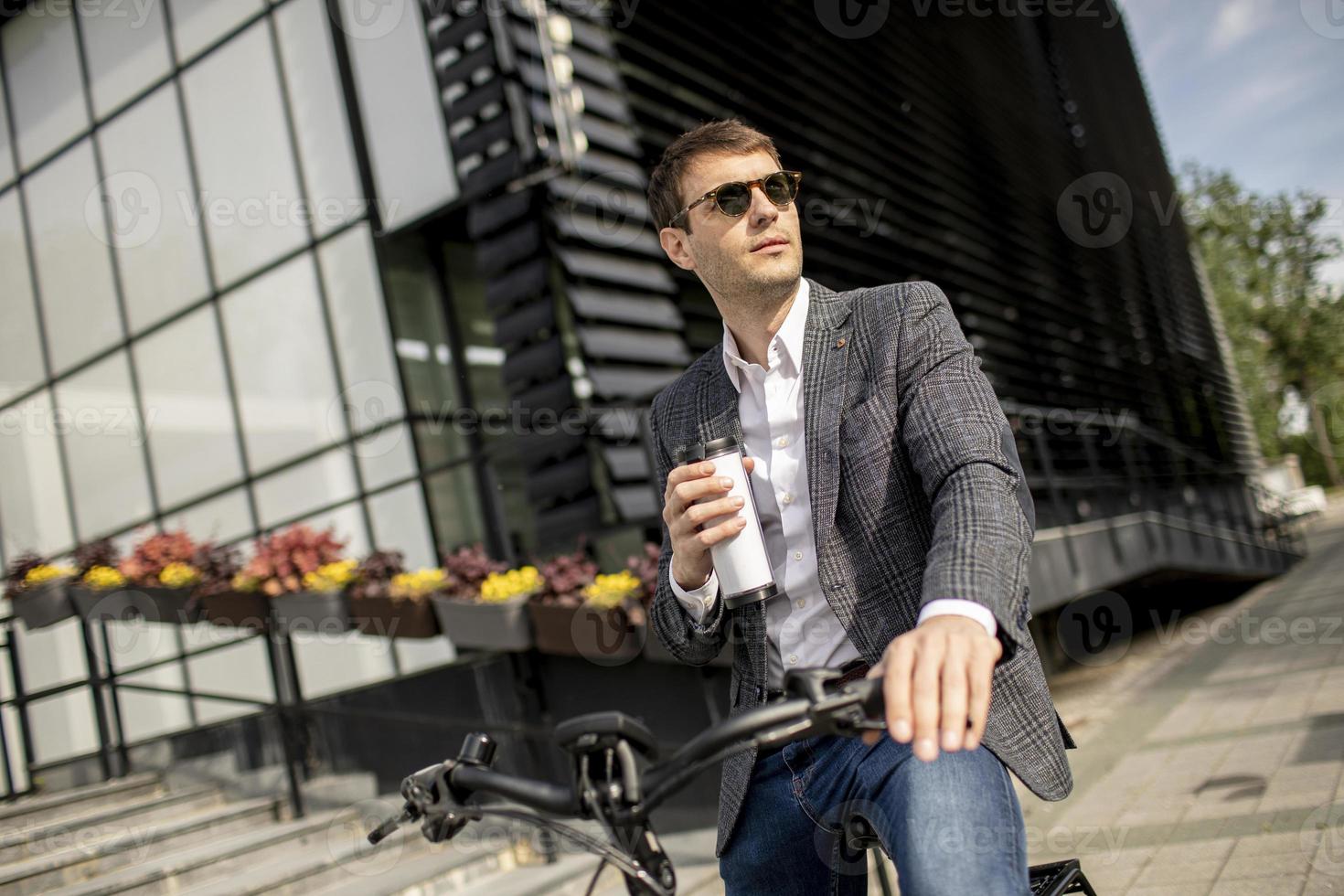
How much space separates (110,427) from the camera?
985 centimetres

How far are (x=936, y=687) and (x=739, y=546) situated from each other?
0.51m

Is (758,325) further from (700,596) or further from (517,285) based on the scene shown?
(517,285)

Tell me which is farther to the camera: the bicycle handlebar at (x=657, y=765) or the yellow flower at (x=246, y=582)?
the yellow flower at (x=246, y=582)

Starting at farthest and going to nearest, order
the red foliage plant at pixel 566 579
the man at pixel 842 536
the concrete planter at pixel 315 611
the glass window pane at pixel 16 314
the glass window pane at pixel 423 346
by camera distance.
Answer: the glass window pane at pixel 16 314, the glass window pane at pixel 423 346, the concrete planter at pixel 315 611, the red foliage plant at pixel 566 579, the man at pixel 842 536

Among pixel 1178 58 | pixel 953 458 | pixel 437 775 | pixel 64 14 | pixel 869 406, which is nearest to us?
pixel 437 775

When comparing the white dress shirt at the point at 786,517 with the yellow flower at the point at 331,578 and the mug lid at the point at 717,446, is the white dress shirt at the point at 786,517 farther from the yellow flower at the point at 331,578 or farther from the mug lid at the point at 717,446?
the yellow flower at the point at 331,578

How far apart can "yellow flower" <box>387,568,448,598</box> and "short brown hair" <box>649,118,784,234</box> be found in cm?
421

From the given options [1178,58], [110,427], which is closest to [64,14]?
[110,427]

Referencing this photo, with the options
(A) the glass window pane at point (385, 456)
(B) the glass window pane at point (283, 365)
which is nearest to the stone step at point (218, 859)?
(A) the glass window pane at point (385, 456)

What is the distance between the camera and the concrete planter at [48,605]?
7.20m

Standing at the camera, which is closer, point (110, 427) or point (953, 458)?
point (953, 458)

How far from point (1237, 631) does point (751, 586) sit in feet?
31.8

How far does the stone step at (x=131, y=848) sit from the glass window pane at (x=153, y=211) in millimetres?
4946

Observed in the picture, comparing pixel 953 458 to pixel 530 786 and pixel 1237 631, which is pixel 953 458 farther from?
pixel 1237 631
